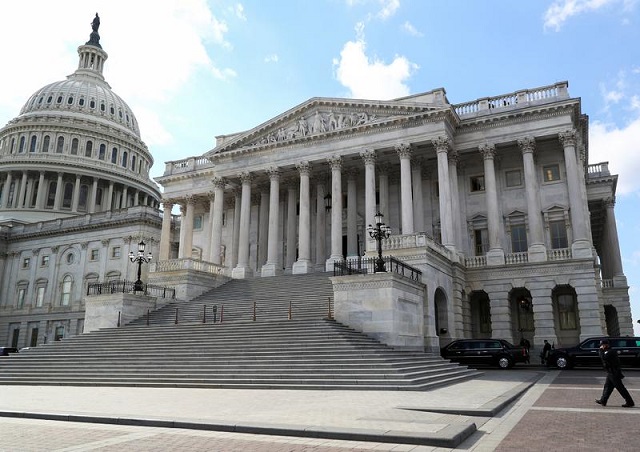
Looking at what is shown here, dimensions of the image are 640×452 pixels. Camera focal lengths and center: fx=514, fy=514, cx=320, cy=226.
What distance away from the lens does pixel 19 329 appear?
73.1 m

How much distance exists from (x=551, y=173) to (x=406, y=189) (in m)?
12.4

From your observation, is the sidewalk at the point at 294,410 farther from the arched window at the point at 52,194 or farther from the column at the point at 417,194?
the arched window at the point at 52,194

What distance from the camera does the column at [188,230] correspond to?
50969 millimetres

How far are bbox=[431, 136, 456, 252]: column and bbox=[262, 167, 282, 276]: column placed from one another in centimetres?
1394

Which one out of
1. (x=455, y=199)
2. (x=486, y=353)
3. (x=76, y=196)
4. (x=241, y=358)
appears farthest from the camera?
(x=76, y=196)

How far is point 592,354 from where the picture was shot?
94.6ft

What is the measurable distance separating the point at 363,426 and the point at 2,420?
9043 mm

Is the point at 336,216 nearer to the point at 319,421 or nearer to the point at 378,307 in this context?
the point at 378,307

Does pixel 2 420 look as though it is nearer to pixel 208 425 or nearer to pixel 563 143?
pixel 208 425

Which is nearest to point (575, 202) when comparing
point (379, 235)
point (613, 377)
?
point (379, 235)

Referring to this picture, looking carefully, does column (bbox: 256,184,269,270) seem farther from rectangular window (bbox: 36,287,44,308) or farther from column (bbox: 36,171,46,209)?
column (bbox: 36,171,46,209)

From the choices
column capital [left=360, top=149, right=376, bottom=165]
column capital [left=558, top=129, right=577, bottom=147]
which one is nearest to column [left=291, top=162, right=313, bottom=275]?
column capital [left=360, top=149, right=376, bottom=165]

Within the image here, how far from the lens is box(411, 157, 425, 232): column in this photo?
42.4 m

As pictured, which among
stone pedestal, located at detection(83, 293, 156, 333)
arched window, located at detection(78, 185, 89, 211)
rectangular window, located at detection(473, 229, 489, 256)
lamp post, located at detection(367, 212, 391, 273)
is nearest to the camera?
lamp post, located at detection(367, 212, 391, 273)
